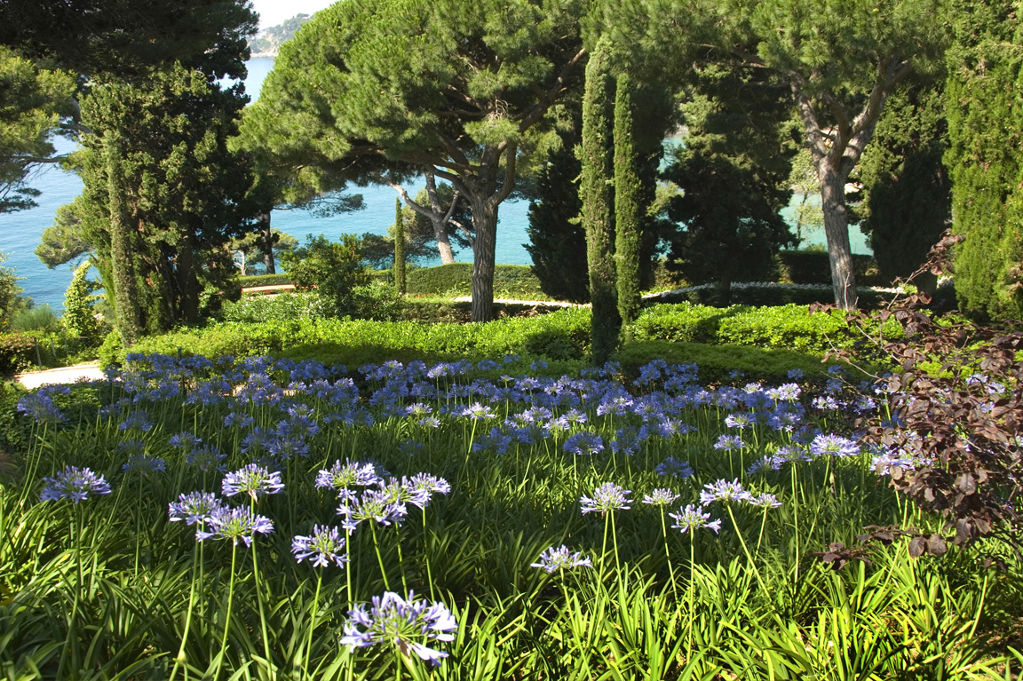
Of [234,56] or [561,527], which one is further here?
[234,56]

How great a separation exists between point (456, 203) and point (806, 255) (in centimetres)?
1343

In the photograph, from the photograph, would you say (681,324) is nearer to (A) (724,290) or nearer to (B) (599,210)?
(B) (599,210)

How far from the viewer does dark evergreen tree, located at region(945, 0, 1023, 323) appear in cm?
820

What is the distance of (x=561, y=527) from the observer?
2.86 metres

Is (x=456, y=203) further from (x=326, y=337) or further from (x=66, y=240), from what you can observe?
(x=326, y=337)

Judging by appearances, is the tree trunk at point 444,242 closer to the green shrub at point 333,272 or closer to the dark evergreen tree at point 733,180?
the dark evergreen tree at point 733,180

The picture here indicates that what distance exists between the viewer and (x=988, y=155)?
8.43 metres

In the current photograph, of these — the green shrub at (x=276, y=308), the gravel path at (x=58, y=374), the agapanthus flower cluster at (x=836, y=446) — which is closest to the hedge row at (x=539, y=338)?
the green shrub at (x=276, y=308)

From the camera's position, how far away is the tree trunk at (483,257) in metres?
17.2

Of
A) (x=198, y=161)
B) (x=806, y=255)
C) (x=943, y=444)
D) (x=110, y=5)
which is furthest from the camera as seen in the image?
(x=806, y=255)

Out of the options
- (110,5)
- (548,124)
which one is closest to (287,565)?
(110,5)

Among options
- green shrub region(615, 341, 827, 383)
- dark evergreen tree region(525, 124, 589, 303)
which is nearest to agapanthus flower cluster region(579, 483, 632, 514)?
green shrub region(615, 341, 827, 383)

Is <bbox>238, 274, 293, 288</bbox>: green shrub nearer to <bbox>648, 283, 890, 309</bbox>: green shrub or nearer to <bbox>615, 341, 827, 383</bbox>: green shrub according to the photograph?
<bbox>648, 283, 890, 309</bbox>: green shrub

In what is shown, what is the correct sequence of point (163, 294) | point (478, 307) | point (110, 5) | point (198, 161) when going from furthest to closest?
point (478, 307), point (198, 161), point (163, 294), point (110, 5)
